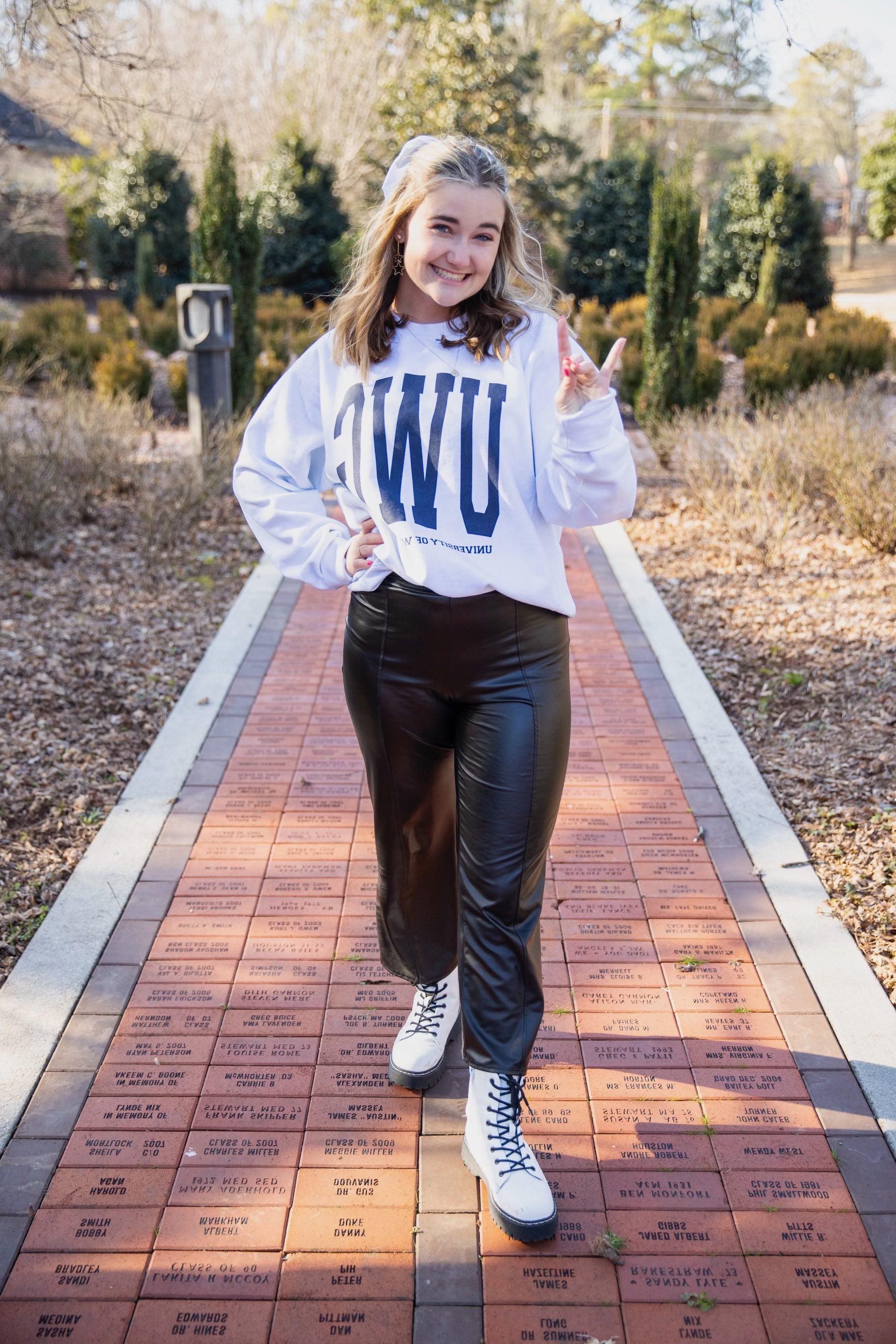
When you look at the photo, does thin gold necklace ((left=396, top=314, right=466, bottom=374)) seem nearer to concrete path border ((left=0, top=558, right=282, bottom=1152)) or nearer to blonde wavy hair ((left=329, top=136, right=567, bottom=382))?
blonde wavy hair ((left=329, top=136, right=567, bottom=382))

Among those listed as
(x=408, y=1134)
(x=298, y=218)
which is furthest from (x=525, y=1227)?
(x=298, y=218)

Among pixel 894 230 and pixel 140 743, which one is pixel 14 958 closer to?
pixel 140 743

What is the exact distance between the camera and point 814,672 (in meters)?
4.80

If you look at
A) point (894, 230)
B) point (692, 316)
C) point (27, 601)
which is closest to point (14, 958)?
point (27, 601)

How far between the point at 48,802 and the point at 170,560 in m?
3.04

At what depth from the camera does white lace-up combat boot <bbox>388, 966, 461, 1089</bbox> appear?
2.42 metres

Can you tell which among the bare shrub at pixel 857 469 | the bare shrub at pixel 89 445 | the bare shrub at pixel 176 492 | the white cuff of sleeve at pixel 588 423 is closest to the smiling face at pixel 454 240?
the white cuff of sleeve at pixel 588 423

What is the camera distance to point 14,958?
9.66 ft

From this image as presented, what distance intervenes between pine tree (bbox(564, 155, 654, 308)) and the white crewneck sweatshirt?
48.0 feet

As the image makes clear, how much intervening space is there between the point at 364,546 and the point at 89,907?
1700 mm

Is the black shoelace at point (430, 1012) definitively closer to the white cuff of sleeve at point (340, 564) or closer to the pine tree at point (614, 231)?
the white cuff of sleeve at point (340, 564)

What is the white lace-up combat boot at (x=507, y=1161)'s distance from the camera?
2029 mm

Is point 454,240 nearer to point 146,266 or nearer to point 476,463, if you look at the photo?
point 476,463

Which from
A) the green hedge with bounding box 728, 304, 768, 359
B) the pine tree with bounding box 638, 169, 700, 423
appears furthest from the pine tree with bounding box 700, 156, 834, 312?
the pine tree with bounding box 638, 169, 700, 423
